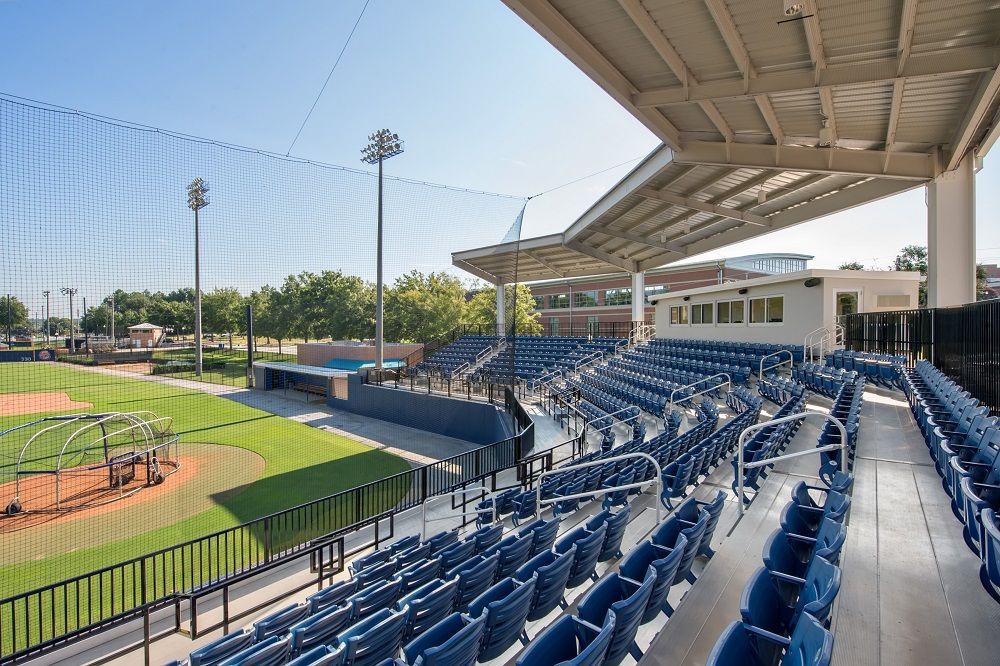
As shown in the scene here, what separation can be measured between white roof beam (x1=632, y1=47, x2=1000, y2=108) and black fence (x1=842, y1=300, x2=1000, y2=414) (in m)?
3.53

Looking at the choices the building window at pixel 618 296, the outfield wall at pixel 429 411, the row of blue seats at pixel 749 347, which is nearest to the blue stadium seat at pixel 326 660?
the outfield wall at pixel 429 411

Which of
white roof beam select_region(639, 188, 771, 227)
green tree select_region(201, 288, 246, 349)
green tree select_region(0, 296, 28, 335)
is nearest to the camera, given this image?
green tree select_region(0, 296, 28, 335)

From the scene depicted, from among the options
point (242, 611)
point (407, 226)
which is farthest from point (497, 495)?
point (407, 226)

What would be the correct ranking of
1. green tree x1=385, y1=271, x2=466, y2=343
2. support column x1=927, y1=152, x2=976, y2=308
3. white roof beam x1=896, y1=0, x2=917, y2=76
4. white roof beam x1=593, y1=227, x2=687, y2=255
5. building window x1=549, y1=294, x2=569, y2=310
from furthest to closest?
building window x1=549, y1=294, x2=569, y2=310 < green tree x1=385, y1=271, x2=466, y2=343 < white roof beam x1=593, y1=227, x2=687, y2=255 < support column x1=927, y1=152, x2=976, y2=308 < white roof beam x1=896, y1=0, x2=917, y2=76

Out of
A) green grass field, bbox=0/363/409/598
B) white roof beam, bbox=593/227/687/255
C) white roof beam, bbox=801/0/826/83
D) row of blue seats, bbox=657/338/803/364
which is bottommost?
green grass field, bbox=0/363/409/598

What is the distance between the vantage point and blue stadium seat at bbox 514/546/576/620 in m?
3.13

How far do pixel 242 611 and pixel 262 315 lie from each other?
17.4 meters

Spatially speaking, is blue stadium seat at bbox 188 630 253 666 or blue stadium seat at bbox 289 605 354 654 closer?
blue stadium seat at bbox 289 605 354 654

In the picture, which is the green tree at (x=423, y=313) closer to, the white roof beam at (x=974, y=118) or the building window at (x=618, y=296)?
the building window at (x=618, y=296)

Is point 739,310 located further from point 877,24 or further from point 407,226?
point 407,226

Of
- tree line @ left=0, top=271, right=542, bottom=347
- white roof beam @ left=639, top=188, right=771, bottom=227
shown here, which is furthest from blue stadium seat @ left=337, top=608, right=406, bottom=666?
tree line @ left=0, top=271, right=542, bottom=347

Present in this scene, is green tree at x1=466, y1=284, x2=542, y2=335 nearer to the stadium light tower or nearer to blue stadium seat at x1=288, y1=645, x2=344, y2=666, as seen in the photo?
the stadium light tower

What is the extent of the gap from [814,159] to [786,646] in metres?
11.6

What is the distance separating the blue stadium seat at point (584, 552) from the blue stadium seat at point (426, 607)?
900 mm
